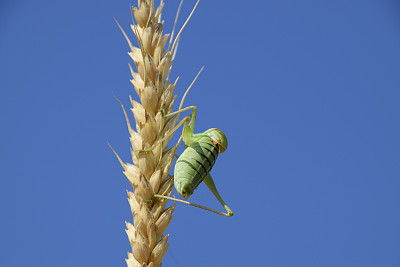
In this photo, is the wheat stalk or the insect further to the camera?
the insect

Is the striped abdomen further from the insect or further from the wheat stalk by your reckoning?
the wheat stalk

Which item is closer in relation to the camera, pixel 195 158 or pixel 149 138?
pixel 149 138

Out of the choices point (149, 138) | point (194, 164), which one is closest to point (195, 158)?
point (194, 164)

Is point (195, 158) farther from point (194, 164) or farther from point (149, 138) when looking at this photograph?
point (149, 138)

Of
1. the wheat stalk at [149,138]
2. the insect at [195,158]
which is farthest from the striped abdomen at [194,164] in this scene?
the wheat stalk at [149,138]

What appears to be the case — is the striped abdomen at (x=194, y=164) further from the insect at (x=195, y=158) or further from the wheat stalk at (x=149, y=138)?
the wheat stalk at (x=149, y=138)

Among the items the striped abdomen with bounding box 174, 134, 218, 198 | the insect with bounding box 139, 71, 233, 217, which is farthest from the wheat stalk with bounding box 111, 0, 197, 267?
the striped abdomen with bounding box 174, 134, 218, 198
